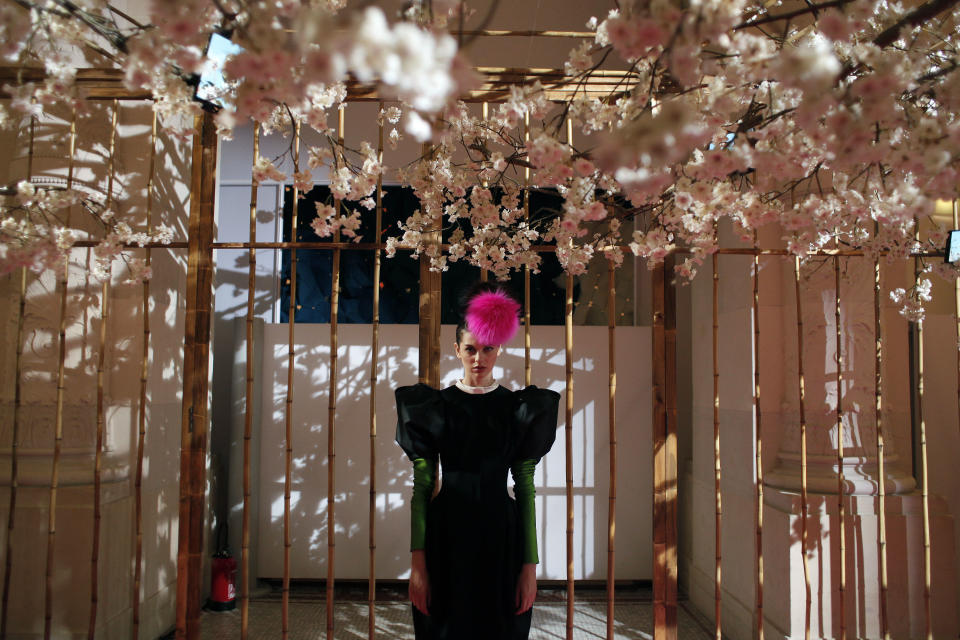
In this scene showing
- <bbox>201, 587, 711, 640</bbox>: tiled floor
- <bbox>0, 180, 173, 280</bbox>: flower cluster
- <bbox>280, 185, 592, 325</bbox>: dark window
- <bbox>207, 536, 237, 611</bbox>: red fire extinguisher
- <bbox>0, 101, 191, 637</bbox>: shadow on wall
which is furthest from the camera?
<bbox>280, 185, 592, 325</bbox>: dark window

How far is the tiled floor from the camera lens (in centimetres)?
324

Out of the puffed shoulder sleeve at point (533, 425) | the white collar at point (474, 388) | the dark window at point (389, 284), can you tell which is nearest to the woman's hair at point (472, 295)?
the white collar at point (474, 388)

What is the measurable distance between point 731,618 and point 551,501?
113cm

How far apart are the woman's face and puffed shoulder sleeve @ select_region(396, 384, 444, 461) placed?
0.43 feet

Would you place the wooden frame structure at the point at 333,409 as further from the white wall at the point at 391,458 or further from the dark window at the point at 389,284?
the dark window at the point at 389,284

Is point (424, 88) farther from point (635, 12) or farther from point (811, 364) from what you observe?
point (811, 364)

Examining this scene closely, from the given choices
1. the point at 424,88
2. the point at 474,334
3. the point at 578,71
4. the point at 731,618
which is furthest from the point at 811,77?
the point at 731,618

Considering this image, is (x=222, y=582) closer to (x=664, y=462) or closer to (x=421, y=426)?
(x=421, y=426)

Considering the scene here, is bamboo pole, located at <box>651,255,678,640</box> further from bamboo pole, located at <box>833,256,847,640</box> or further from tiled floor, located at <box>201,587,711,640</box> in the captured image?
tiled floor, located at <box>201,587,711,640</box>

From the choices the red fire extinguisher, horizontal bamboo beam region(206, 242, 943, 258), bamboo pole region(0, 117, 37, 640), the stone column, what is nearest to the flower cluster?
horizontal bamboo beam region(206, 242, 943, 258)

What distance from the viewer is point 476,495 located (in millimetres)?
2072

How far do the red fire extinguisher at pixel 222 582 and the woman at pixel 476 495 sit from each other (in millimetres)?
1854

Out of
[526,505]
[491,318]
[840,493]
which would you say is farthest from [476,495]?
[840,493]

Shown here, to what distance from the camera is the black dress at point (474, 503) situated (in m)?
2.04
